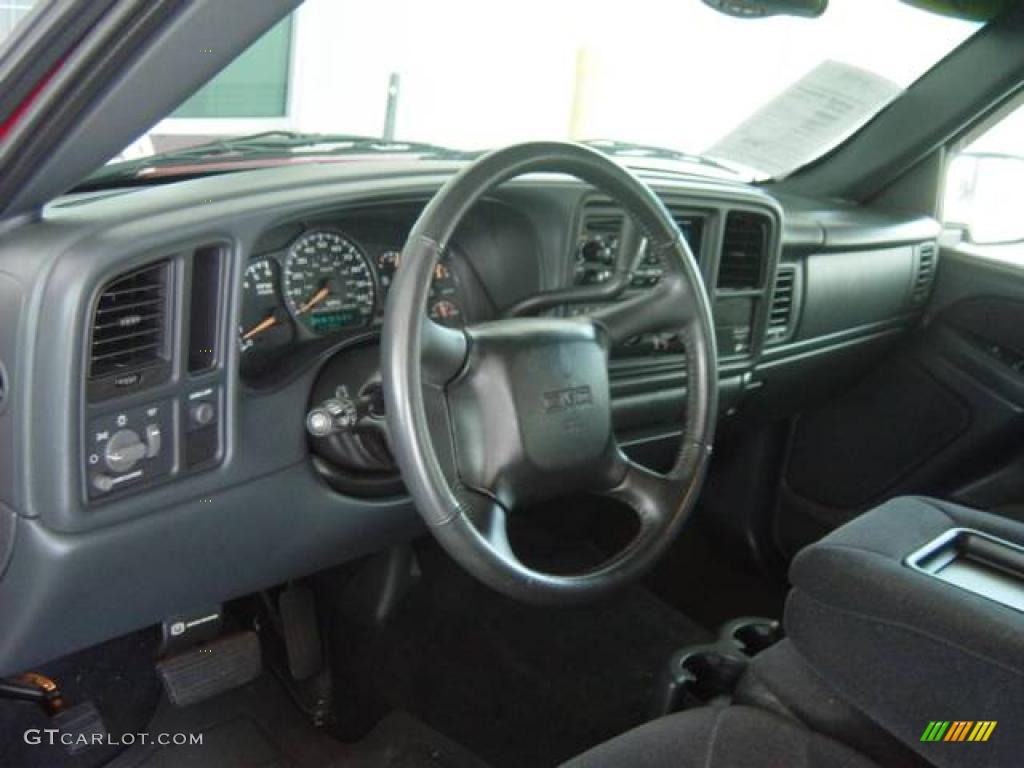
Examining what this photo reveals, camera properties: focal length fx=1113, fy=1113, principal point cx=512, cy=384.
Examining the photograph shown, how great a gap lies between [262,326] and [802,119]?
4.86 ft

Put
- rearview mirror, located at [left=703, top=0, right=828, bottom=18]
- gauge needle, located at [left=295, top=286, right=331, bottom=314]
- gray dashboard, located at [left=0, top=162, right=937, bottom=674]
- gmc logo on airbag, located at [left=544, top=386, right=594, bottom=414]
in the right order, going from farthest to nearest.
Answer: rearview mirror, located at [left=703, top=0, right=828, bottom=18], gauge needle, located at [left=295, top=286, right=331, bottom=314], gmc logo on airbag, located at [left=544, top=386, right=594, bottom=414], gray dashboard, located at [left=0, top=162, right=937, bottom=674]

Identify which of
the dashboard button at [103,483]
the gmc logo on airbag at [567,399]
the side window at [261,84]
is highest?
the side window at [261,84]

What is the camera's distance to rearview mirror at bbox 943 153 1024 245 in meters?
2.65

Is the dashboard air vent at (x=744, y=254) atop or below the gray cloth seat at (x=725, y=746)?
atop

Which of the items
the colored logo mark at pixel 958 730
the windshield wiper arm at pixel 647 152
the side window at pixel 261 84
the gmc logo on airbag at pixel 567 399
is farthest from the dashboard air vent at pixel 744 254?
the colored logo mark at pixel 958 730

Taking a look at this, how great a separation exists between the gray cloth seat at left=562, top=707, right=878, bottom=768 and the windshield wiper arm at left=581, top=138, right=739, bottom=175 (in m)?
1.23

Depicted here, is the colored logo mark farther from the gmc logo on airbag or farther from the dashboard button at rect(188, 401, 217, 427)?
the dashboard button at rect(188, 401, 217, 427)

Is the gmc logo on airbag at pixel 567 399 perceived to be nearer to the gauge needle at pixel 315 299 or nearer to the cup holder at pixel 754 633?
the gauge needle at pixel 315 299

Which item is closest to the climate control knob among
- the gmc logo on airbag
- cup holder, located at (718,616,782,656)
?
the gmc logo on airbag

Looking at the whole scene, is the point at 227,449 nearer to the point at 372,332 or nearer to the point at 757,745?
the point at 372,332

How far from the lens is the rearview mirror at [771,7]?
72.6 inches

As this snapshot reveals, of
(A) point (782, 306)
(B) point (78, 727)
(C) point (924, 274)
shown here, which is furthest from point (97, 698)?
(C) point (924, 274)

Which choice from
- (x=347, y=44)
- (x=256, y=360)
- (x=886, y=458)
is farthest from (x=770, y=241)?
(x=347, y=44)

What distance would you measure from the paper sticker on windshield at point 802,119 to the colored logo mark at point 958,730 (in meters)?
1.60
